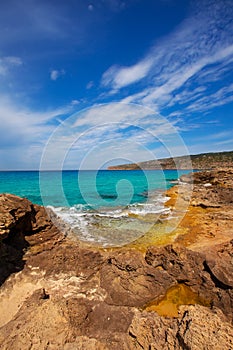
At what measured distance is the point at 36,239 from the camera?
7219 mm

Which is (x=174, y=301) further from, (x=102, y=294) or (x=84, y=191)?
(x=84, y=191)

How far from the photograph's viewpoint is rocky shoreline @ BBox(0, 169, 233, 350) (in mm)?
3311

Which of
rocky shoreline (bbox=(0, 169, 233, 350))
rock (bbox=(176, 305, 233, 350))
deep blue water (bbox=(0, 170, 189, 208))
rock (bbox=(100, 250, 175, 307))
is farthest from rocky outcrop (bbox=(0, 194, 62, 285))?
deep blue water (bbox=(0, 170, 189, 208))

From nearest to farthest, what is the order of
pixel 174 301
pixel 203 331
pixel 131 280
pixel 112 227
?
pixel 203 331 < pixel 174 301 < pixel 131 280 < pixel 112 227

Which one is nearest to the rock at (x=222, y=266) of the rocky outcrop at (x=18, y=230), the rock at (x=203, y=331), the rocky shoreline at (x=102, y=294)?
the rocky shoreline at (x=102, y=294)

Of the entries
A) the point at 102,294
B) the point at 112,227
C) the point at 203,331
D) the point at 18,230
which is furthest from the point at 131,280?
the point at 112,227

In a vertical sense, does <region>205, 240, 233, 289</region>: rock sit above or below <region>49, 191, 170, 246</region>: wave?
above

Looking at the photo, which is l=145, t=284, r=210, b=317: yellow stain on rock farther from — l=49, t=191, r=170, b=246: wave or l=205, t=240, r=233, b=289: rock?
l=49, t=191, r=170, b=246: wave

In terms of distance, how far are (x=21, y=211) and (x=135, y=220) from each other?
39.2ft

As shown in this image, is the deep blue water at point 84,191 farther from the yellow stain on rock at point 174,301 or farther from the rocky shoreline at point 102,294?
the yellow stain on rock at point 174,301

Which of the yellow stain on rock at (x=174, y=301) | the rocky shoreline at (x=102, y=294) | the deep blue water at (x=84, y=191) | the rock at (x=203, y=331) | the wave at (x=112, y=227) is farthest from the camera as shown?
the deep blue water at (x=84, y=191)

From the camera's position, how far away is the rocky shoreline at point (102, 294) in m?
3.31

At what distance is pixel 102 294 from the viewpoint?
17.3ft

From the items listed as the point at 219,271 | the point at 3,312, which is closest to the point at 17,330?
the point at 3,312
